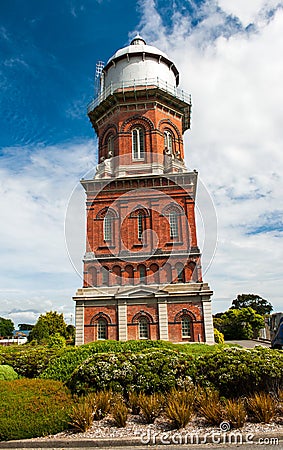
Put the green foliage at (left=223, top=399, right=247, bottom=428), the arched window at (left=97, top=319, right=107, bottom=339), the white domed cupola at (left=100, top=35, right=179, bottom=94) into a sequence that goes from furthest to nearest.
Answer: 1. the white domed cupola at (left=100, top=35, right=179, bottom=94)
2. the arched window at (left=97, top=319, right=107, bottom=339)
3. the green foliage at (left=223, top=399, right=247, bottom=428)

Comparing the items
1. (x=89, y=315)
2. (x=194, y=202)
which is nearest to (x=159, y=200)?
(x=194, y=202)

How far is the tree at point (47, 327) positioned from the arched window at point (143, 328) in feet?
50.2

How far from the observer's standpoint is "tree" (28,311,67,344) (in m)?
37.6

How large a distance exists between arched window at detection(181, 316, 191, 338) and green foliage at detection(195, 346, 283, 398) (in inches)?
598

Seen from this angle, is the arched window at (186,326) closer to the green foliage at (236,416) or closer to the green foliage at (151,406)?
the green foliage at (151,406)

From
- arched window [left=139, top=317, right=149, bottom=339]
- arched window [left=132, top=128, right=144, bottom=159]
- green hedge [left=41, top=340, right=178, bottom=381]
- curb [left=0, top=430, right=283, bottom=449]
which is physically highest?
arched window [left=132, top=128, right=144, bottom=159]

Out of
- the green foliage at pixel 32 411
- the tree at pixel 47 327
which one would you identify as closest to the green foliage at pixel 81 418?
the green foliage at pixel 32 411

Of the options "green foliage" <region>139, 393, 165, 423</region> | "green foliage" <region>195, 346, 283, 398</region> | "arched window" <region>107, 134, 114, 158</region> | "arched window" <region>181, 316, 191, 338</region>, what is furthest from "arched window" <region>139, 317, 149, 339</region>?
"green foliage" <region>139, 393, 165, 423</region>

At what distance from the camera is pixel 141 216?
27406 millimetres

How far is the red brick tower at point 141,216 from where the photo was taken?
24.4 m

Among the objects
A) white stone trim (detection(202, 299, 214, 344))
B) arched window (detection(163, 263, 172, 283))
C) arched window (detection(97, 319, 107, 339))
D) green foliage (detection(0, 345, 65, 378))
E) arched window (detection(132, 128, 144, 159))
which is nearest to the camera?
green foliage (detection(0, 345, 65, 378))

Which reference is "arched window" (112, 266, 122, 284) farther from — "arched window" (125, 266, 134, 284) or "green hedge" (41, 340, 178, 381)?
"green hedge" (41, 340, 178, 381)

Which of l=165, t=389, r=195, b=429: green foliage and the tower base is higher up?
the tower base

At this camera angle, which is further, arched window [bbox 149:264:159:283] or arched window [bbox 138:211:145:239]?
arched window [bbox 138:211:145:239]
